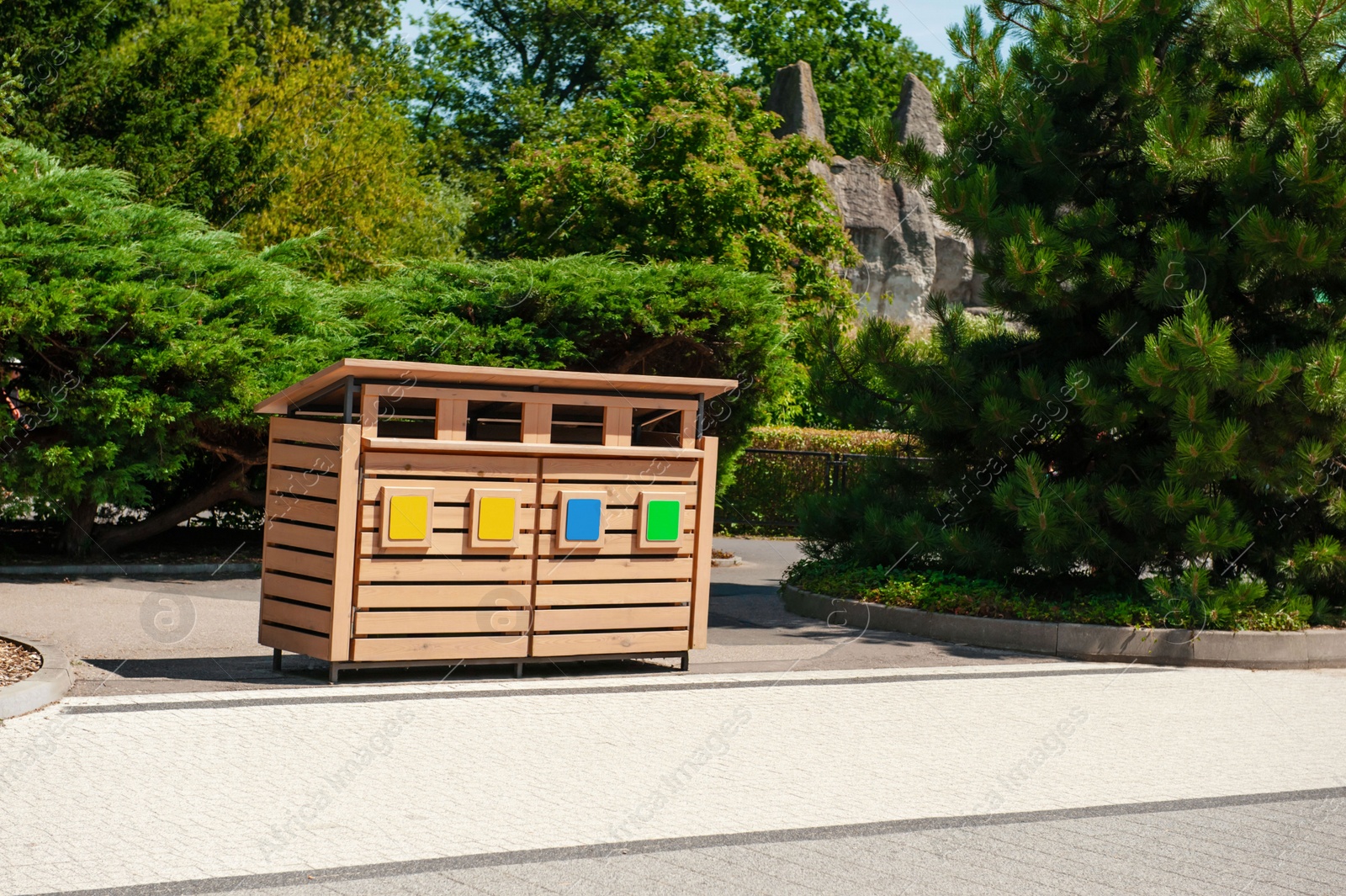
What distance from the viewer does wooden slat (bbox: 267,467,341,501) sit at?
328 inches

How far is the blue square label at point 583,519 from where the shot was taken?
8.85 m

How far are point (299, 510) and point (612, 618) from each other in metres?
2.17

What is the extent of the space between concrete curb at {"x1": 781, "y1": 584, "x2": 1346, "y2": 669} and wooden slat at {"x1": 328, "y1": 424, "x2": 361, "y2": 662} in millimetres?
5398

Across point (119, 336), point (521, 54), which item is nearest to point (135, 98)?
point (119, 336)

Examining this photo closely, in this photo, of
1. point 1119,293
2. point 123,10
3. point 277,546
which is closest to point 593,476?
point 277,546

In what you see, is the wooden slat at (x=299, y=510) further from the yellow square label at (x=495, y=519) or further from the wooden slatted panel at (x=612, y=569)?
the wooden slatted panel at (x=612, y=569)

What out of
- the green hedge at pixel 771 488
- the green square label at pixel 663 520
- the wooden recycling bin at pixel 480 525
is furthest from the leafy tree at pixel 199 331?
the green hedge at pixel 771 488

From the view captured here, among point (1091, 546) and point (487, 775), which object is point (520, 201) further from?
point (487, 775)

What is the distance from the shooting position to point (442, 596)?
336 inches

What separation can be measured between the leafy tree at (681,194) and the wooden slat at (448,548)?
11647 mm

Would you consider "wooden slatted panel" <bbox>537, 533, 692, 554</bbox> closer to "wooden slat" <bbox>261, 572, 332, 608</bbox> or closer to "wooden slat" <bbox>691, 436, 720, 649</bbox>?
"wooden slat" <bbox>691, 436, 720, 649</bbox>

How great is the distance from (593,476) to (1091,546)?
4.86m

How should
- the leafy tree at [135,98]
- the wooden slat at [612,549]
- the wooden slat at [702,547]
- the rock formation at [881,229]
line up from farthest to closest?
the rock formation at [881,229]
the leafy tree at [135,98]
the wooden slat at [702,547]
the wooden slat at [612,549]

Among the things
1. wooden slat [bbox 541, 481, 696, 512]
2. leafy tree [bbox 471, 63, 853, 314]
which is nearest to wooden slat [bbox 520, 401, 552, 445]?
wooden slat [bbox 541, 481, 696, 512]
